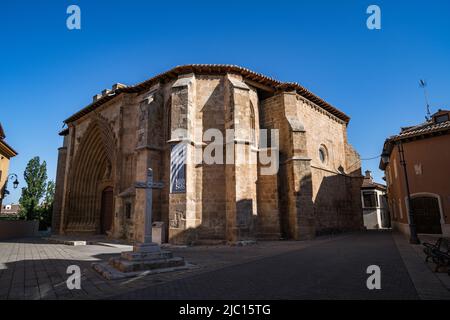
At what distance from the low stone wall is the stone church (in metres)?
3.47

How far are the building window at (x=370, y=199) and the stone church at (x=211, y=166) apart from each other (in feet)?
45.3

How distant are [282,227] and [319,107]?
9406mm

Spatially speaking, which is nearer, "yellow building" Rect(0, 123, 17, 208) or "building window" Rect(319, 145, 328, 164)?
"building window" Rect(319, 145, 328, 164)

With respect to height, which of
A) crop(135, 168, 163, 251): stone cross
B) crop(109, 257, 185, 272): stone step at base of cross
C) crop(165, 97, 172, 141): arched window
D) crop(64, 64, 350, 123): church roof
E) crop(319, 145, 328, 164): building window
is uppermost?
crop(64, 64, 350, 123): church roof

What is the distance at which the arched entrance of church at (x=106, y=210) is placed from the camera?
1792 cm

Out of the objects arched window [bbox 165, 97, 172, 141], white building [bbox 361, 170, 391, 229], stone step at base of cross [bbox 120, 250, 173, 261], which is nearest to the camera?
stone step at base of cross [bbox 120, 250, 173, 261]

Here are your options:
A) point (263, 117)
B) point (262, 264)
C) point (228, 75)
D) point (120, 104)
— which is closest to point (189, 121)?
point (228, 75)

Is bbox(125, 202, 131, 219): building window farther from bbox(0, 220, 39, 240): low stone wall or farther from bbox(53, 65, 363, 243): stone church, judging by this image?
bbox(0, 220, 39, 240): low stone wall

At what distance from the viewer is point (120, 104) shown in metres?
16.4

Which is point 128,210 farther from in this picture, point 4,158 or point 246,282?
point 4,158

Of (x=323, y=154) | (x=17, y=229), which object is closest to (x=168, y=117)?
(x=323, y=154)

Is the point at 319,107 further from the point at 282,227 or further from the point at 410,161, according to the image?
the point at 282,227

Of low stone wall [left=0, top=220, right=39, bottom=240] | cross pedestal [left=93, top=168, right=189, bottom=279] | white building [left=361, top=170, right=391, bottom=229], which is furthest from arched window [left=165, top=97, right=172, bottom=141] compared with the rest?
white building [left=361, top=170, right=391, bottom=229]

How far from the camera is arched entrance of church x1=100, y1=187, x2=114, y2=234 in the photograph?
17922 mm
